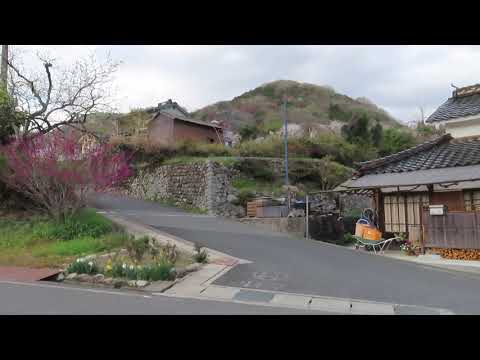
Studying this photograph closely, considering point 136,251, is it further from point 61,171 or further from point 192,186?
point 192,186

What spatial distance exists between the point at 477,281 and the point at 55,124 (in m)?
16.3

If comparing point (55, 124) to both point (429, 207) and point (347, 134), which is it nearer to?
point (429, 207)

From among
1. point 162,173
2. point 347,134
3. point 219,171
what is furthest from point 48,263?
point 347,134

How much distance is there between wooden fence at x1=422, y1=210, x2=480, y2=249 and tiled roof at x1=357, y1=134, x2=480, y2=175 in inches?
79.6

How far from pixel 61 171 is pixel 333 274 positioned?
8.39m

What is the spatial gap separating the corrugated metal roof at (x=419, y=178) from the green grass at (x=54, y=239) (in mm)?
8193

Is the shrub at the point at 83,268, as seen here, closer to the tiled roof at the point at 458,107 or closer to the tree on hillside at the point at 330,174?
the tiled roof at the point at 458,107

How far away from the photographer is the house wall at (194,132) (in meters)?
29.5

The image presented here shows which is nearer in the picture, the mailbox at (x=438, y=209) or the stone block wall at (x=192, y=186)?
the mailbox at (x=438, y=209)

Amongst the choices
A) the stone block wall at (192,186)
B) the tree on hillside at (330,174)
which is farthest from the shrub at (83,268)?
the tree on hillside at (330,174)

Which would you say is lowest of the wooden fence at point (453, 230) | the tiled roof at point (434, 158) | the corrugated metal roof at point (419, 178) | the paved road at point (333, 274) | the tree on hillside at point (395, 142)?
the paved road at point (333, 274)

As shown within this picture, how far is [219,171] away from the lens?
2183cm

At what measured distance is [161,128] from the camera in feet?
99.7

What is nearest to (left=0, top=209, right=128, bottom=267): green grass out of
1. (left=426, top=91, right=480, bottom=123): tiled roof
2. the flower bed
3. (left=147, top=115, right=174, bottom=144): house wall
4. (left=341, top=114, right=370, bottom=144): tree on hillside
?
the flower bed
